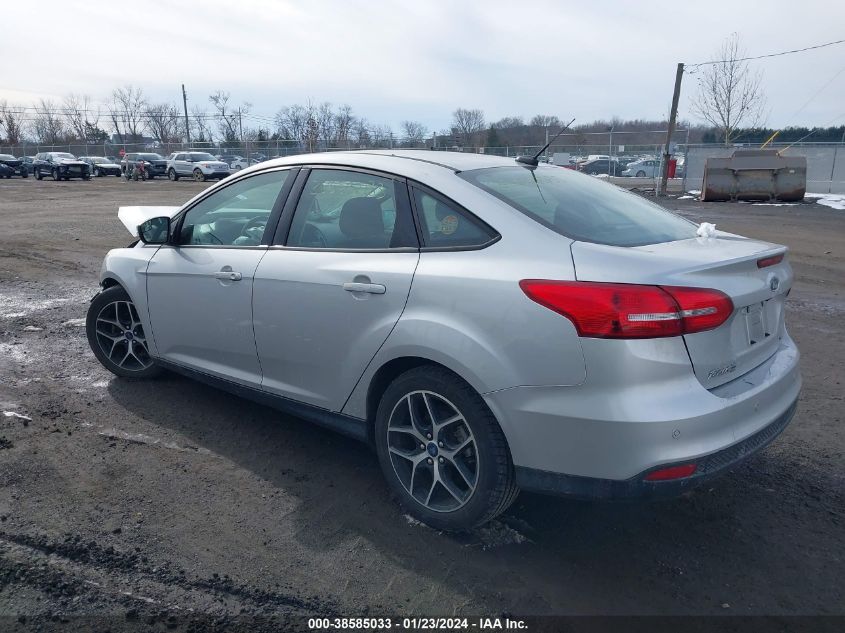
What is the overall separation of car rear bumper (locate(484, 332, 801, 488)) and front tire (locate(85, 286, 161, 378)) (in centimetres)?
312

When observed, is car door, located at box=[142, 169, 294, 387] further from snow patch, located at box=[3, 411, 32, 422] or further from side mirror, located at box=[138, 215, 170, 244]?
snow patch, located at box=[3, 411, 32, 422]

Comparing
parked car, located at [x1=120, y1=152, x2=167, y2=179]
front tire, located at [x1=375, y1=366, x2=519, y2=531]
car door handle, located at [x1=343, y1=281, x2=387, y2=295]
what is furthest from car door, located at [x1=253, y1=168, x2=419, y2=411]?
parked car, located at [x1=120, y1=152, x2=167, y2=179]

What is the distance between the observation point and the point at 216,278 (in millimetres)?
3977

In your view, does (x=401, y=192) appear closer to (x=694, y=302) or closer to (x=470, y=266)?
(x=470, y=266)

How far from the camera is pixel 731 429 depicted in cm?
268

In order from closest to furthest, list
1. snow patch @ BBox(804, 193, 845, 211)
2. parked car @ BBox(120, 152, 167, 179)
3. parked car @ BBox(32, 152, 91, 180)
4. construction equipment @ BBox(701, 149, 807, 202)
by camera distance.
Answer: snow patch @ BBox(804, 193, 845, 211) → construction equipment @ BBox(701, 149, 807, 202) → parked car @ BBox(32, 152, 91, 180) → parked car @ BBox(120, 152, 167, 179)

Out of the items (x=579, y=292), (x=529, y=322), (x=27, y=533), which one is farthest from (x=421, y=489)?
(x=27, y=533)

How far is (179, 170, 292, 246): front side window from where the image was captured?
13.0 feet

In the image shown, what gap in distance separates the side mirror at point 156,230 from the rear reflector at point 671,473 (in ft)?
11.0

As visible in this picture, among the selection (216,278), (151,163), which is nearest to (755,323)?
(216,278)

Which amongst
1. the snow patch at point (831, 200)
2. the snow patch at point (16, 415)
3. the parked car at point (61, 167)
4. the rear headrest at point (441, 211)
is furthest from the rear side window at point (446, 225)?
the parked car at point (61, 167)

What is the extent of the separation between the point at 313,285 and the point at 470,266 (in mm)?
930

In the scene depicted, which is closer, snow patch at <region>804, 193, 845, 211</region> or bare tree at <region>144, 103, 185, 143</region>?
snow patch at <region>804, 193, 845, 211</region>

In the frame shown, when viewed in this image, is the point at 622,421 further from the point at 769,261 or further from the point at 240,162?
the point at 240,162
